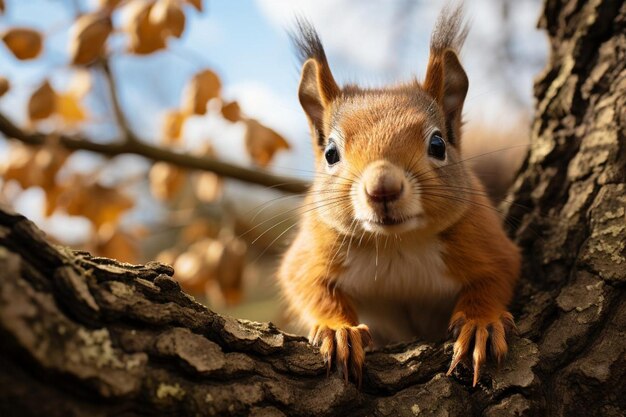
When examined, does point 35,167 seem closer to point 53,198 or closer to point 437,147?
point 53,198

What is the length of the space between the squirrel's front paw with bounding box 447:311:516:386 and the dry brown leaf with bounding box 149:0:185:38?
183cm

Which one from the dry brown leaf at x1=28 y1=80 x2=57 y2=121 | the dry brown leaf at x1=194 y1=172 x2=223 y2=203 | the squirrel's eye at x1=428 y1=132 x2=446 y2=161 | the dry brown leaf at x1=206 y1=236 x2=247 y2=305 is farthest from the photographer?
the dry brown leaf at x1=194 y1=172 x2=223 y2=203

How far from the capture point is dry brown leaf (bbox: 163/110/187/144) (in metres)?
3.78

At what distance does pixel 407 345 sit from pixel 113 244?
196 cm

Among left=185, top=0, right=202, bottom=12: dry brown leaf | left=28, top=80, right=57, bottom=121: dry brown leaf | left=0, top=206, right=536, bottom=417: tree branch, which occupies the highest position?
left=185, top=0, right=202, bottom=12: dry brown leaf

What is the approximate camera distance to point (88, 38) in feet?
9.76

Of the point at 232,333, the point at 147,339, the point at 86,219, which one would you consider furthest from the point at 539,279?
the point at 86,219

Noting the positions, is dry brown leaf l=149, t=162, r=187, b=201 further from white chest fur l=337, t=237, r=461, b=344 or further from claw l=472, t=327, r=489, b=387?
claw l=472, t=327, r=489, b=387

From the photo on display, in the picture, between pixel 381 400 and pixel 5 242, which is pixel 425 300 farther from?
pixel 5 242

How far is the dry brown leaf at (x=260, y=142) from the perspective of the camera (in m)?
3.26

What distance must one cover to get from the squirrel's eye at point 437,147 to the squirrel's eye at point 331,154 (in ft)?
1.25

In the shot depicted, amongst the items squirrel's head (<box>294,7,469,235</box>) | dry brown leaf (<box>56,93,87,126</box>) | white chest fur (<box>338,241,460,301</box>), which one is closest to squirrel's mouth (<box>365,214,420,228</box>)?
squirrel's head (<box>294,7,469,235</box>)

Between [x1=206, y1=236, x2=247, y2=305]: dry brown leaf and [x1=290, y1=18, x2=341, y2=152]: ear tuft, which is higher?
[x1=290, y1=18, x2=341, y2=152]: ear tuft

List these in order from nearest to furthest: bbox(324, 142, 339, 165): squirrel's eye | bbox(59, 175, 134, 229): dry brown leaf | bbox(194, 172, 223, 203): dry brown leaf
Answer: bbox(324, 142, 339, 165): squirrel's eye < bbox(59, 175, 134, 229): dry brown leaf < bbox(194, 172, 223, 203): dry brown leaf
